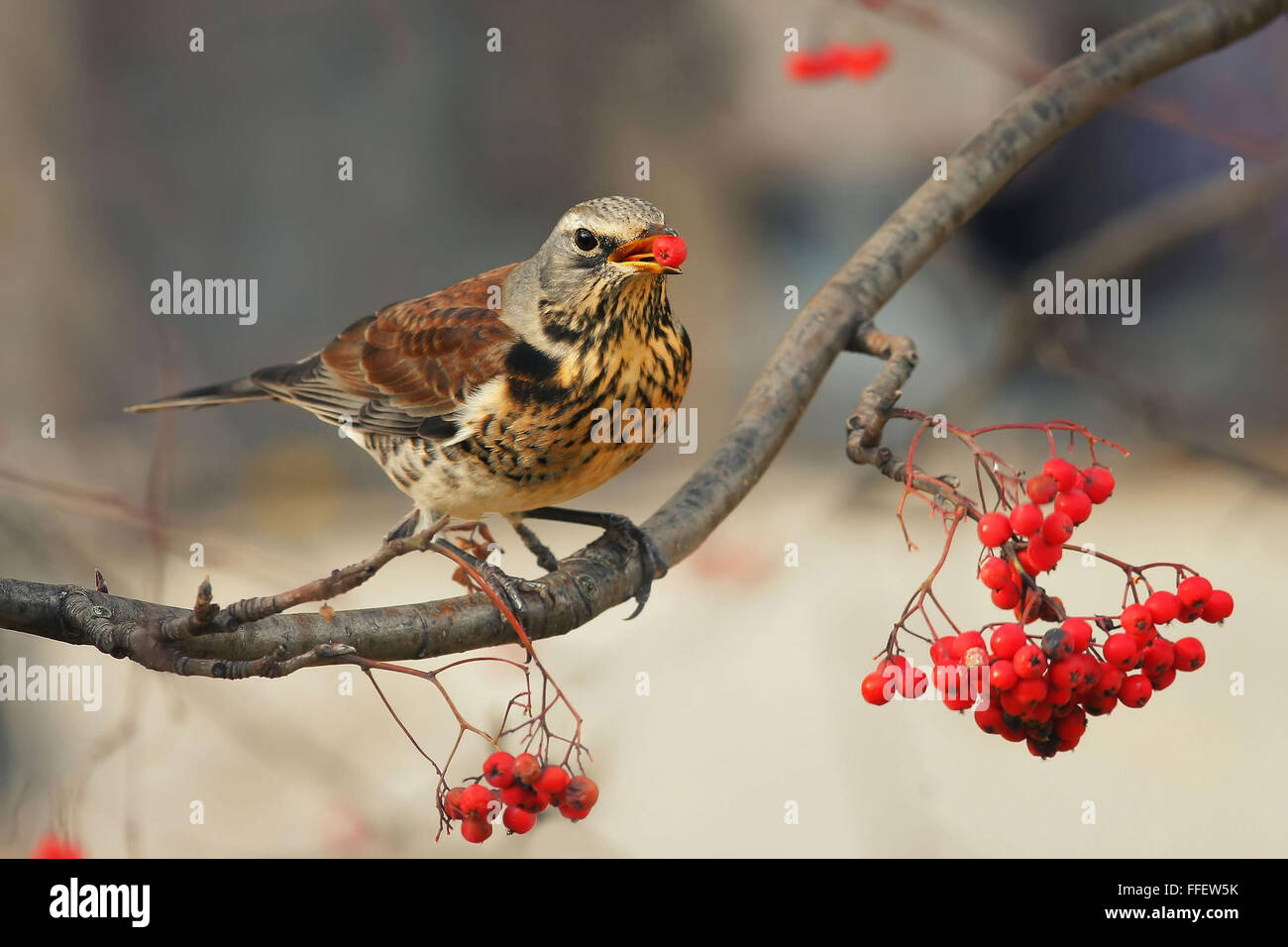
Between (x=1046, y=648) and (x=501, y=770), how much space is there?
26.8 inches

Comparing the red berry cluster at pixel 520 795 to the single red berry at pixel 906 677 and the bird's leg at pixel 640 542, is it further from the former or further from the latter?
the bird's leg at pixel 640 542

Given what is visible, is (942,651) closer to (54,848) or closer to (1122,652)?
(1122,652)

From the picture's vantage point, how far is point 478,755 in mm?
3439

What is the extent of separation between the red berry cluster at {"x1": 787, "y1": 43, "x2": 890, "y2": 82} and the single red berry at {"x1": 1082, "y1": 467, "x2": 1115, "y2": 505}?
2304mm

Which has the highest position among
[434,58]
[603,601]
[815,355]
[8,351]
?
[434,58]

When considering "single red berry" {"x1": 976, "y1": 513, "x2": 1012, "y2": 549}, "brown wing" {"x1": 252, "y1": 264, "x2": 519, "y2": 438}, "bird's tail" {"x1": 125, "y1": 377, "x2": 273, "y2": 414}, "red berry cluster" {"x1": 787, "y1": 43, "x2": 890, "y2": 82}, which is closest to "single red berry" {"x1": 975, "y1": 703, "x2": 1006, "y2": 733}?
"single red berry" {"x1": 976, "y1": 513, "x2": 1012, "y2": 549}

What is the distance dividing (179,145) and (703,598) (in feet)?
11.2

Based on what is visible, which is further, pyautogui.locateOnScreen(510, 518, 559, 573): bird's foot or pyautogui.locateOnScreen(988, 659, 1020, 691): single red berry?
pyautogui.locateOnScreen(510, 518, 559, 573): bird's foot

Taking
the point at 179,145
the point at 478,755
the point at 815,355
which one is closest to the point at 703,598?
the point at 478,755

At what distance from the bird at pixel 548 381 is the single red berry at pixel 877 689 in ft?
1.88

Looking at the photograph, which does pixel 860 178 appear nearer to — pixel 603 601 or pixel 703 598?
pixel 703 598

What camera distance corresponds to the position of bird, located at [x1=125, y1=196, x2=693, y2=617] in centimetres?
214

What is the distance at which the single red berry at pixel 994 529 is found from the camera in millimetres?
1464

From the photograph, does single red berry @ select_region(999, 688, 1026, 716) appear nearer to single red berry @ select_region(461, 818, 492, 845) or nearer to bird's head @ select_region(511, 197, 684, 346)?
single red berry @ select_region(461, 818, 492, 845)
